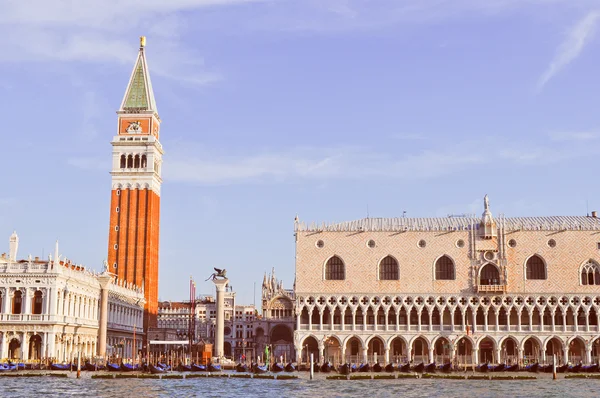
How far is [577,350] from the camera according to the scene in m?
66.6

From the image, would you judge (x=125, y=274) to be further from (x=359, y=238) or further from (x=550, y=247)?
(x=550, y=247)

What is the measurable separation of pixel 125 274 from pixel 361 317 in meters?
27.1

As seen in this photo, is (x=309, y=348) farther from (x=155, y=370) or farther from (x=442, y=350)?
Answer: (x=155, y=370)

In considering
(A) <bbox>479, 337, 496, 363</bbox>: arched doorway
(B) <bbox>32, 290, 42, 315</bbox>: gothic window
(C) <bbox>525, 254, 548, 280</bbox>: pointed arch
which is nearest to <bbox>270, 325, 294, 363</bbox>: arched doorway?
(A) <bbox>479, 337, 496, 363</bbox>: arched doorway

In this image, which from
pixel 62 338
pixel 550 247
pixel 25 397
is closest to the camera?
pixel 25 397

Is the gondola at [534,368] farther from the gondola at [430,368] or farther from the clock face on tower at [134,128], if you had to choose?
the clock face on tower at [134,128]

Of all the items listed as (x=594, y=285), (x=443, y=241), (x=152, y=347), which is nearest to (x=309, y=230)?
(x=443, y=241)

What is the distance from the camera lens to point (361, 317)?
67.4 meters

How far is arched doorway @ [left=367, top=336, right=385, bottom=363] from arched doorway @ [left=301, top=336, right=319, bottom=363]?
4.20 m

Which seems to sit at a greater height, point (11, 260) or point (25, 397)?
point (11, 260)

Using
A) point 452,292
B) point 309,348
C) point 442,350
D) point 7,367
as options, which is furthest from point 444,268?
point 7,367

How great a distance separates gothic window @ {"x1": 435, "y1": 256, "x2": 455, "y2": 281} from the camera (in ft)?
218

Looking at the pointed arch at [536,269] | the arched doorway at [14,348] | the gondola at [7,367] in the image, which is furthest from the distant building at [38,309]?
the pointed arch at [536,269]

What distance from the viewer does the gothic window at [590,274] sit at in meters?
65.2
